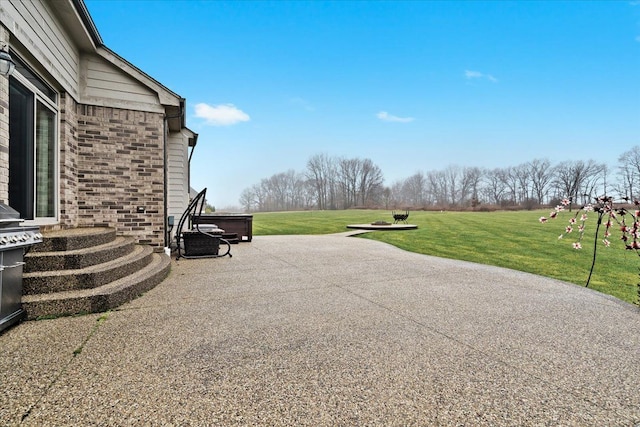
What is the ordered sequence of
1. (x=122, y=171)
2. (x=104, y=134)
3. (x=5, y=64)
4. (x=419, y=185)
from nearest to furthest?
(x=5, y=64) → (x=104, y=134) → (x=122, y=171) → (x=419, y=185)

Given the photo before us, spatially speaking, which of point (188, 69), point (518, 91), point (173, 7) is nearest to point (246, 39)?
point (188, 69)

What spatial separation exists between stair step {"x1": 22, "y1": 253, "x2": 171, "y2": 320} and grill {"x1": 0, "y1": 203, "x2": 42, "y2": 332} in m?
0.11

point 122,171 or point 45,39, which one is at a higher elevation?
point 45,39

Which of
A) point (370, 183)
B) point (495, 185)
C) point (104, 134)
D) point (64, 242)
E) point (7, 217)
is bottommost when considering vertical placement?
point (64, 242)

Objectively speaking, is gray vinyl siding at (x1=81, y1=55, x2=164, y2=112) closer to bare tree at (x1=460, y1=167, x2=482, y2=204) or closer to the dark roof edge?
the dark roof edge

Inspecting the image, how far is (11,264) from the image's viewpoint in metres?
2.77

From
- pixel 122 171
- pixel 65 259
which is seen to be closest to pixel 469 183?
pixel 122 171

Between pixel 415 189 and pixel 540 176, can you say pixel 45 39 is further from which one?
pixel 540 176

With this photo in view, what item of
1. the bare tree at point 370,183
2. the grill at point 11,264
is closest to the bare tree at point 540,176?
the bare tree at point 370,183

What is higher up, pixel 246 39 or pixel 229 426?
pixel 246 39

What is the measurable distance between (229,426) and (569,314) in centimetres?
366

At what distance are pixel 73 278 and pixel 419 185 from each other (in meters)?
66.3

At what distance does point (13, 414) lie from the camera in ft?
5.26

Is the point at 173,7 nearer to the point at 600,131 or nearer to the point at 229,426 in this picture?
the point at 229,426
